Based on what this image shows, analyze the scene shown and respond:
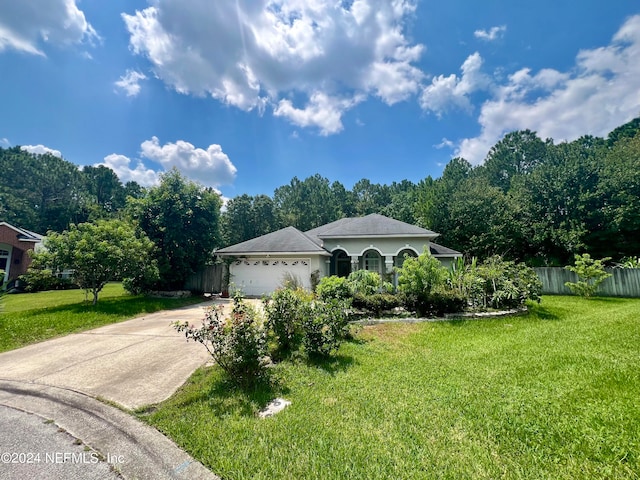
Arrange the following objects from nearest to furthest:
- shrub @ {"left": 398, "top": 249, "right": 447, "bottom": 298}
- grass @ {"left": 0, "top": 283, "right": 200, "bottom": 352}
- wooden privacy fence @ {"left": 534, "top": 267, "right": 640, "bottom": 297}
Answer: grass @ {"left": 0, "top": 283, "right": 200, "bottom": 352}, shrub @ {"left": 398, "top": 249, "right": 447, "bottom": 298}, wooden privacy fence @ {"left": 534, "top": 267, "right": 640, "bottom": 297}

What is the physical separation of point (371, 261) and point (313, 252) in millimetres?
5223

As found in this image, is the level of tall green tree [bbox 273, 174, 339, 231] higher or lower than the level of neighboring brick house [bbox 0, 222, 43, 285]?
higher

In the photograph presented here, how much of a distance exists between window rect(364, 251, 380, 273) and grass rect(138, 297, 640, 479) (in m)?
12.6

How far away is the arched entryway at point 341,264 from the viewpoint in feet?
63.3

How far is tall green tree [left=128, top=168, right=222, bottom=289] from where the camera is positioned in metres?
15.5

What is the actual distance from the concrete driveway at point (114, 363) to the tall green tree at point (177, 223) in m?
7.78

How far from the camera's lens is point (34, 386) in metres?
4.35

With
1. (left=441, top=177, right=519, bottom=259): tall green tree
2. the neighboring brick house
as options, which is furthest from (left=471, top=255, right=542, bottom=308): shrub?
the neighboring brick house

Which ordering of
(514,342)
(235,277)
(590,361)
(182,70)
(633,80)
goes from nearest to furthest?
(590,361)
(514,342)
(182,70)
(633,80)
(235,277)

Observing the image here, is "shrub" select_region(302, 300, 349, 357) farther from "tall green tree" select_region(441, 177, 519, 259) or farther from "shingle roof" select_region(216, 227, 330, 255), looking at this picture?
"tall green tree" select_region(441, 177, 519, 259)

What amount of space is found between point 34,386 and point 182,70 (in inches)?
441

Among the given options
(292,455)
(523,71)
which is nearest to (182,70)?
(292,455)

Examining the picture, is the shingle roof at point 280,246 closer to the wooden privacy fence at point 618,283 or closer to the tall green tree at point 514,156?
the wooden privacy fence at point 618,283

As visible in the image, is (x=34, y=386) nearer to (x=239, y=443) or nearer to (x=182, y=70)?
(x=239, y=443)
